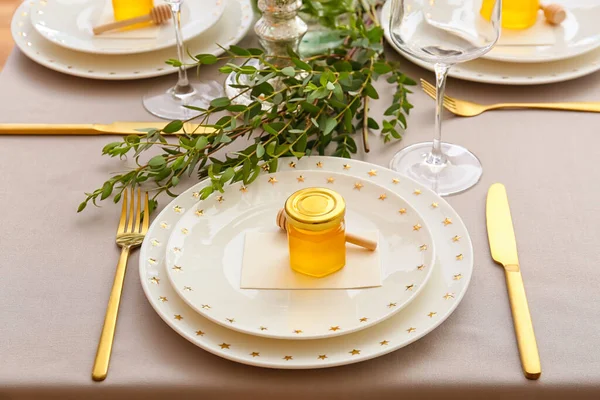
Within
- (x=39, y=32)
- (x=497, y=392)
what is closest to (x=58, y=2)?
(x=39, y=32)

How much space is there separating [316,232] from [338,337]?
0.11 metres

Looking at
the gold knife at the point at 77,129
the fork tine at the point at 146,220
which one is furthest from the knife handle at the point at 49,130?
the fork tine at the point at 146,220

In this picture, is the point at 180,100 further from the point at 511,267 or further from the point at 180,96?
the point at 511,267

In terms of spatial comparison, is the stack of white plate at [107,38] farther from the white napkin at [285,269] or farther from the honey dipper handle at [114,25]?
the white napkin at [285,269]

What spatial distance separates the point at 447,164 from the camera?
1051mm

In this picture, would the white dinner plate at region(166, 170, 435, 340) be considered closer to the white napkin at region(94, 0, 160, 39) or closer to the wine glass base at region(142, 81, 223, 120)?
the wine glass base at region(142, 81, 223, 120)

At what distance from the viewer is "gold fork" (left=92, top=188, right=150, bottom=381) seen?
0.77 metres

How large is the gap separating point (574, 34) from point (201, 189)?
694 mm

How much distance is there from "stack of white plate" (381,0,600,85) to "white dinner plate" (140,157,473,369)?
13.5 inches

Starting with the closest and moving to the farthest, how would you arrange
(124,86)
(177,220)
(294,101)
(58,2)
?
(177,220)
(294,101)
(124,86)
(58,2)

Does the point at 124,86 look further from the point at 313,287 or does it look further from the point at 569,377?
the point at 569,377

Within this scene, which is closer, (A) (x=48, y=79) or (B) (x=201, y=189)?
(B) (x=201, y=189)

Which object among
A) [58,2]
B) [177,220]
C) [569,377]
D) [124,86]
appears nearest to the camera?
[569,377]

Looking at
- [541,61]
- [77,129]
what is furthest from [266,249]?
[541,61]
